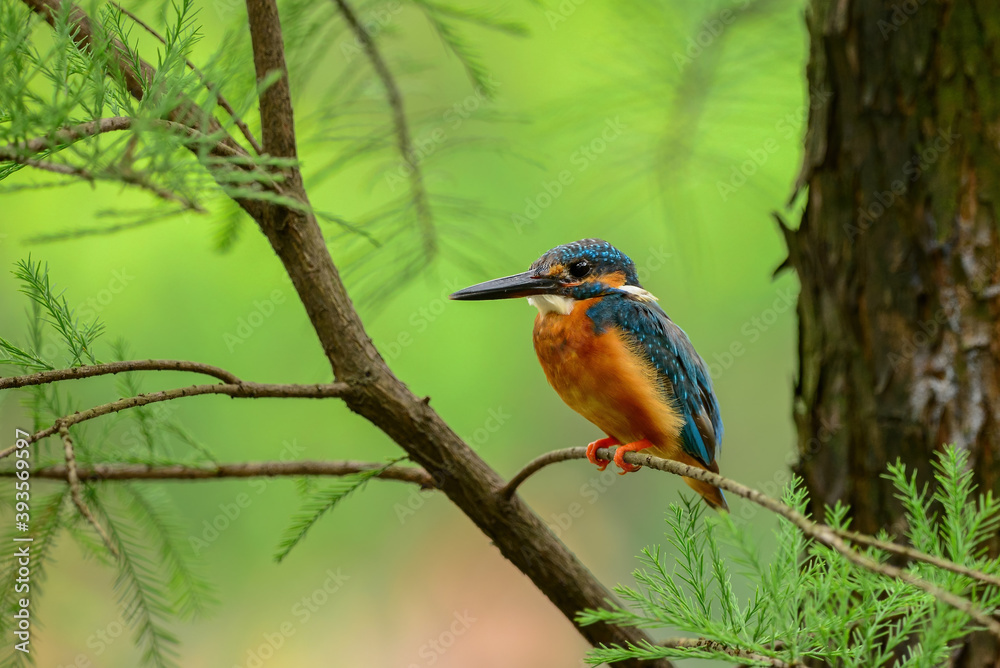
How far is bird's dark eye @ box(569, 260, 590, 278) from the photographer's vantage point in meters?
1.76

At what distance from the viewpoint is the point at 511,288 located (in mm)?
1683

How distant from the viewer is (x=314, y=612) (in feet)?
11.2

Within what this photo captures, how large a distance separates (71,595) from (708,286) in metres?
2.73

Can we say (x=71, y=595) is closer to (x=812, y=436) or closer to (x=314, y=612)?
(x=314, y=612)

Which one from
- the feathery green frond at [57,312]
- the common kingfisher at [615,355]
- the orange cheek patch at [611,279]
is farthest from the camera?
the orange cheek patch at [611,279]

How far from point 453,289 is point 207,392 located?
164 centimetres

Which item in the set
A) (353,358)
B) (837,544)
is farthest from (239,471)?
(837,544)

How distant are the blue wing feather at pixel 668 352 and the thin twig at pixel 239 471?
539 mm

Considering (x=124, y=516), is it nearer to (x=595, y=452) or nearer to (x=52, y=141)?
(x=595, y=452)

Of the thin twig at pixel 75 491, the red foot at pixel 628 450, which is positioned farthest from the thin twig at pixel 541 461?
the thin twig at pixel 75 491

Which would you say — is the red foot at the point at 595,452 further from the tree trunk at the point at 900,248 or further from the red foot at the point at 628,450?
the tree trunk at the point at 900,248

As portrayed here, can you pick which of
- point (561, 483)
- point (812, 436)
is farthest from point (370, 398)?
point (561, 483)

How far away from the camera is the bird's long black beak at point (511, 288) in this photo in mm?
1603

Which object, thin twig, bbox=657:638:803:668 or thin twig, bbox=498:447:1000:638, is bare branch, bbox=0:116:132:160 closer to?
thin twig, bbox=498:447:1000:638
